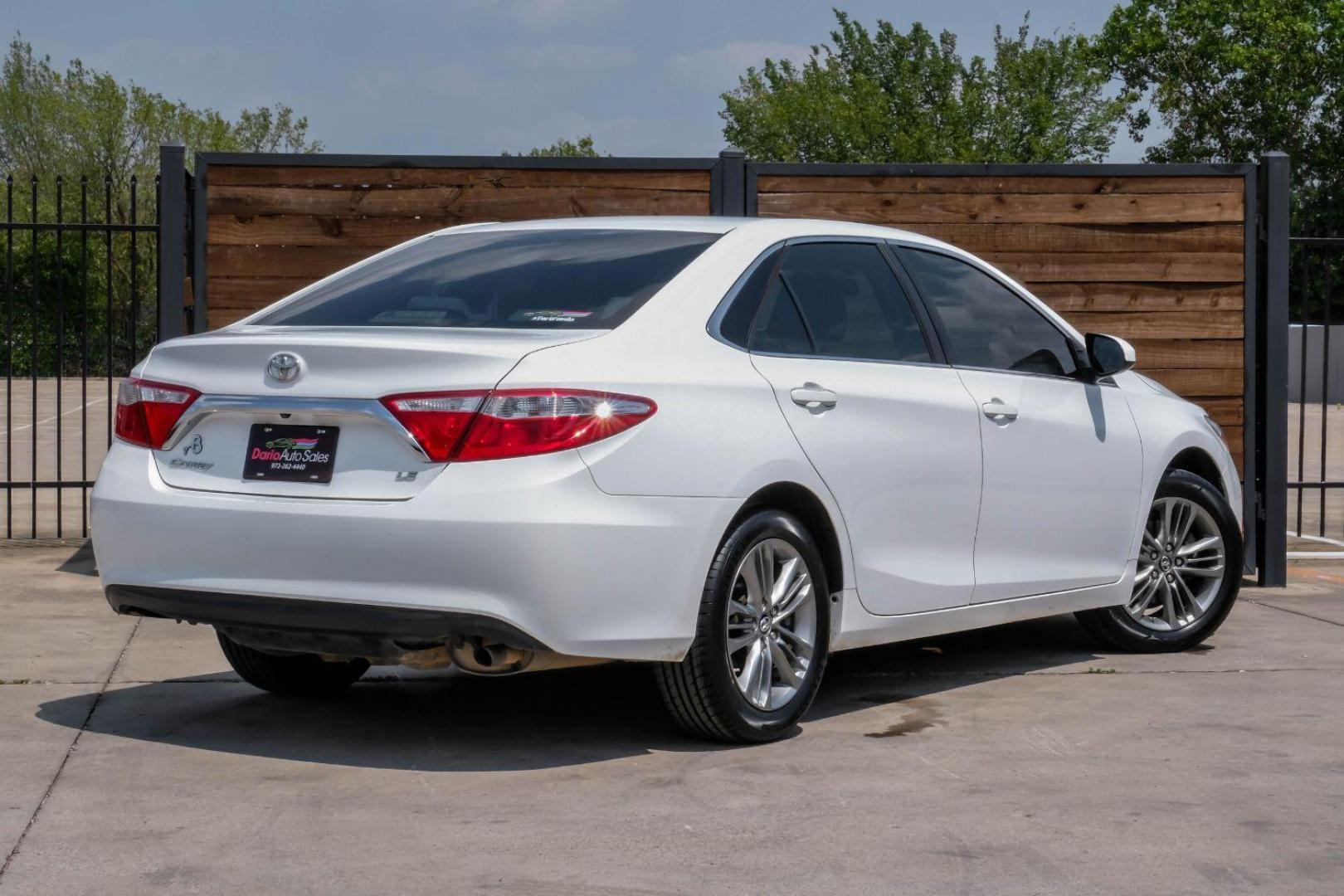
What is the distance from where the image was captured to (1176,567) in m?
7.20

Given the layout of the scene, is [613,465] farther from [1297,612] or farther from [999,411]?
[1297,612]

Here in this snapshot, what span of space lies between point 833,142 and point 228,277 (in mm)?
49510

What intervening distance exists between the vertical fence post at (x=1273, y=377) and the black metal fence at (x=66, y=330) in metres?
5.79

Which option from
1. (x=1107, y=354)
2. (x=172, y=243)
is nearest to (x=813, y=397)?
(x=1107, y=354)

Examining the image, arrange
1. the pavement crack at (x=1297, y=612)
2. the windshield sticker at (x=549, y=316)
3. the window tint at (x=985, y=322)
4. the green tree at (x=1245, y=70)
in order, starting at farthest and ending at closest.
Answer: the green tree at (x=1245, y=70)
the pavement crack at (x=1297, y=612)
the window tint at (x=985, y=322)
the windshield sticker at (x=549, y=316)

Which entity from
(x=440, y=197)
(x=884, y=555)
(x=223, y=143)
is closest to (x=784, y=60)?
(x=223, y=143)

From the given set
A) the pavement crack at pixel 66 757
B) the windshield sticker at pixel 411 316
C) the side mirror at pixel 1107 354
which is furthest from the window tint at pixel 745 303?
the pavement crack at pixel 66 757

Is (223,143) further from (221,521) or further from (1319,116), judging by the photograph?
(221,521)

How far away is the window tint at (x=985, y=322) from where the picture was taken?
623 cm

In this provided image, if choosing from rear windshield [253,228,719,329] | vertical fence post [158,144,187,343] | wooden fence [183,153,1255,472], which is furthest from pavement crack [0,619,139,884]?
wooden fence [183,153,1255,472]

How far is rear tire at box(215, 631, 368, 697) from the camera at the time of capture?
5871mm

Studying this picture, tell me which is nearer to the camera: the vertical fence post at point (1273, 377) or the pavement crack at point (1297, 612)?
the pavement crack at point (1297, 612)

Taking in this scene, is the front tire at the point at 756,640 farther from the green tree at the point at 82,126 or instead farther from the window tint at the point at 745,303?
the green tree at the point at 82,126

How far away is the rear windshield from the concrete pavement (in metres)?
1.28
